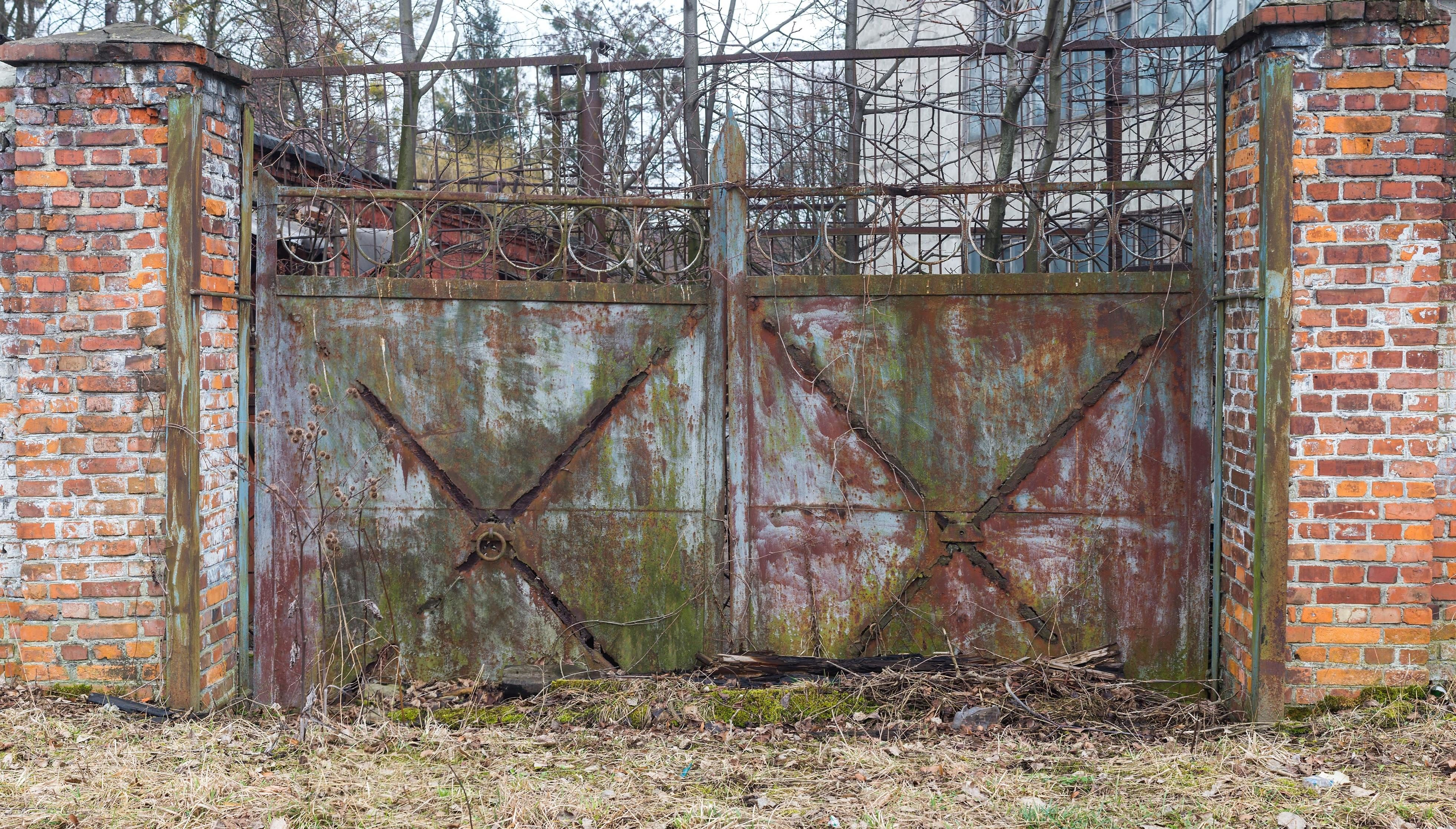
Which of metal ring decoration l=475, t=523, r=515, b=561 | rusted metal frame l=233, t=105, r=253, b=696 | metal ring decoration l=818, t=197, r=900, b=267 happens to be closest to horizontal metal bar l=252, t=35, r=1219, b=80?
metal ring decoration l=818, t=197, r=900, b=267

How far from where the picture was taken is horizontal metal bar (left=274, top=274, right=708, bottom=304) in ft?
13.9

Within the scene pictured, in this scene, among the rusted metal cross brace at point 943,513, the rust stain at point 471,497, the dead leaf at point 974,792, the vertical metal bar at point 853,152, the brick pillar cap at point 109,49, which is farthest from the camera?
the vertical metal bar at point 853,152

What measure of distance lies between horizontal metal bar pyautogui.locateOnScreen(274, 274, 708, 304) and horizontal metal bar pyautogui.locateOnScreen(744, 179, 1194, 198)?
1.69 feet

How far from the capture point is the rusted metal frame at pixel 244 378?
4078 mm

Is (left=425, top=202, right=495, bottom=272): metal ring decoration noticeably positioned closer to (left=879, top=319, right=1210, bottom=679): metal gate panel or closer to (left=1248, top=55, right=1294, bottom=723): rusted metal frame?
(left=879, top=319, right=1210, bottom=679): metal gate panel

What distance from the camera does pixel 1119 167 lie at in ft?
16.8

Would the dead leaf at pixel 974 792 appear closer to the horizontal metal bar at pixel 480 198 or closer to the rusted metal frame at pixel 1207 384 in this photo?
the rusted metal frame at pixel 1207 384

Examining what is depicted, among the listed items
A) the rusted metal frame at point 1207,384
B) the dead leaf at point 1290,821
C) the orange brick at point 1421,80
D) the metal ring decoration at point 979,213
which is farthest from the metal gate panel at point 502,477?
the orange brick at point 1421,80

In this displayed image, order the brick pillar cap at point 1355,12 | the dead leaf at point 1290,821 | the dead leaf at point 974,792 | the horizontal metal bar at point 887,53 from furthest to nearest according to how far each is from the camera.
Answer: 1. the horizontal metal bar at point 887,53
2. the brick pillar cap at point 1355,12
3. the dead leaf at point 974,792
4. the dead leaf at point 1290,821

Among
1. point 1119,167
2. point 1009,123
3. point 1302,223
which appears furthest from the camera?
point 1119,167

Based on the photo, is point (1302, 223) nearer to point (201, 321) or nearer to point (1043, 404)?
point (1043, 404)

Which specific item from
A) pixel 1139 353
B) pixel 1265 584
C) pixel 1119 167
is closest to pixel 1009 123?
pixel 1119 167

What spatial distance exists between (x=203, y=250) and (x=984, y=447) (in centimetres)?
310

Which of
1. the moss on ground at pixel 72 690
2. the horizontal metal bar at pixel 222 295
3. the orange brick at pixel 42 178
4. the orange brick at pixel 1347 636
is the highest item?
the orange brick at pixel 42 178
